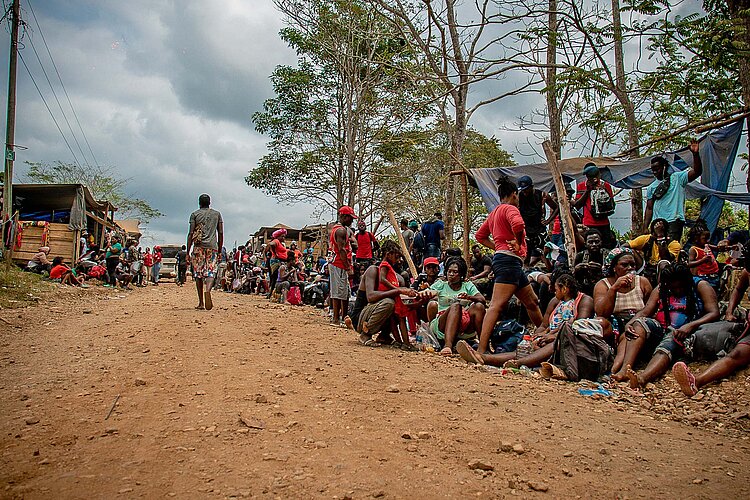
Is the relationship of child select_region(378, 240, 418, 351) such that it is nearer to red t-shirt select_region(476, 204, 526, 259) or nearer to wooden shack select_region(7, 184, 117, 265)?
red t-shirt select_region(476, 204, 526, 259)

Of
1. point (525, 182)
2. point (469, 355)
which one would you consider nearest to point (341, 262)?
point (525, 182)

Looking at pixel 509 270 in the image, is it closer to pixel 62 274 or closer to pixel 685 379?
pixel 685 379

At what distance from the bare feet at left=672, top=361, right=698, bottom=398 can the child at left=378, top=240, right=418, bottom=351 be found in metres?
2.70

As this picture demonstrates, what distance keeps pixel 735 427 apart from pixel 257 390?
10.6 feet

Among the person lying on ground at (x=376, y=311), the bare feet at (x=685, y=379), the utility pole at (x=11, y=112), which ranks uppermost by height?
the utility pole at (x=11, y=112)

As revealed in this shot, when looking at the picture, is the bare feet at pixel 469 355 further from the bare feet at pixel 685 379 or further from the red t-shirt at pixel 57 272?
the red t-shirt at pixel 57 272

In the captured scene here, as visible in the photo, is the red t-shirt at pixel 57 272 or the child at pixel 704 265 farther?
the red t-shirt at pixel 57 272

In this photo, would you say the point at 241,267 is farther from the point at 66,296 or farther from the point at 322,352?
the point at 322,352

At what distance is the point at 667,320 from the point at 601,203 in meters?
2.90

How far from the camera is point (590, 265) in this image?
6.17m

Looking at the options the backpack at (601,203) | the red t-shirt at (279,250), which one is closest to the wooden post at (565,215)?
the backpack at (601,203)

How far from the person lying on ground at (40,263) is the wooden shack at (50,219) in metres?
0.83

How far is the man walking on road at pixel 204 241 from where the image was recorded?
8383 mm

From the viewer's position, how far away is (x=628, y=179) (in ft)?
28.0
